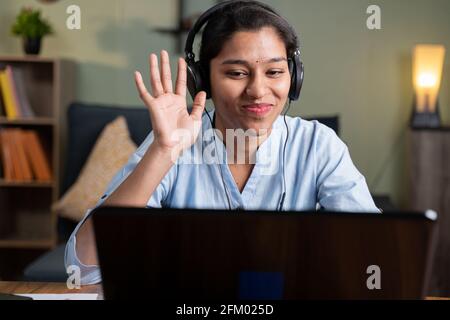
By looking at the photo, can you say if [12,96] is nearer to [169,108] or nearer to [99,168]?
[99,168]

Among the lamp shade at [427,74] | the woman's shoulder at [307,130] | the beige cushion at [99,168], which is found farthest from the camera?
the lamp shade at [427,74]

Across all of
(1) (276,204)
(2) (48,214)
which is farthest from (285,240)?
(2) (48,214)

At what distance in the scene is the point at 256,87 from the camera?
126cm

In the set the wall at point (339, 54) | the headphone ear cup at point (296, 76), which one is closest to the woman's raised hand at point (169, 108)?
the headphone ear cup at point (296, 76)

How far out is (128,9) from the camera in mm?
3250

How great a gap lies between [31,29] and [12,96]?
0.31m

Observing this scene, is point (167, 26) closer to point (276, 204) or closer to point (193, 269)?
point (276, 204)

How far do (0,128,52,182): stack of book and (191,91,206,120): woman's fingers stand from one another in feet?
6.94

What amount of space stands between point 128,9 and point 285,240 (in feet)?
9.03

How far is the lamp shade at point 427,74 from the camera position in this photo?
304 centimetres

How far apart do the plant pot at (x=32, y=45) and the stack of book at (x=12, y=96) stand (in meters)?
0.11

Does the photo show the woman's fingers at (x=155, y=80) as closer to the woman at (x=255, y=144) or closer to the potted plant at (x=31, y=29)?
the woman at (x=255, y=144)

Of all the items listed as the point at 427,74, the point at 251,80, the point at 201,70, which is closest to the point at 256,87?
Answer: the point at 251,80

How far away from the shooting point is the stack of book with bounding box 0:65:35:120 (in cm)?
314
